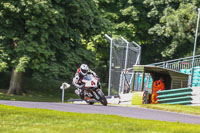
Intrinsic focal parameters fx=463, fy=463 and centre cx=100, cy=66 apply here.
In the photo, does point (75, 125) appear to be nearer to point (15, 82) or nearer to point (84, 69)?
point (84, 69)

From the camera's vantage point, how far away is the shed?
2236 cm

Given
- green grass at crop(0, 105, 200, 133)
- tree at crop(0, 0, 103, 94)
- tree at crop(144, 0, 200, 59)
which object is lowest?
green grass at crop(0, 105, 200, 133)

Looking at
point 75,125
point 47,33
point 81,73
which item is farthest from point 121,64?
point 75,125

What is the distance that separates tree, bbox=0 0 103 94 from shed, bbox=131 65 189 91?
27.0 ft

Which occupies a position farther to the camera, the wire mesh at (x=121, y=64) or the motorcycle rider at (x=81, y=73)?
the wire mesh at (x=121, y=64)

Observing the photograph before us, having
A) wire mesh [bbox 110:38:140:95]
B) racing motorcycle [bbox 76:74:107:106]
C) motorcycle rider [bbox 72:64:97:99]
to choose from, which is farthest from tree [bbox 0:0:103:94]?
racing motorcycle [bbox 76:74:107:106]

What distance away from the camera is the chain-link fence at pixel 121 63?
23.3m

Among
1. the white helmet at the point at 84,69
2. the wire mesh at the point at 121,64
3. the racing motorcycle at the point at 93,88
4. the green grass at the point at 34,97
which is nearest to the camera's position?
the white helmet at the point at 84,69

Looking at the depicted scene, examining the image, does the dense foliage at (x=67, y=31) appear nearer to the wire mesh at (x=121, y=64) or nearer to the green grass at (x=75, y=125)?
the wire mesh at (x=121, y=64)

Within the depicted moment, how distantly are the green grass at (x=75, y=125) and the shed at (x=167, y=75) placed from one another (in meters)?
10.8

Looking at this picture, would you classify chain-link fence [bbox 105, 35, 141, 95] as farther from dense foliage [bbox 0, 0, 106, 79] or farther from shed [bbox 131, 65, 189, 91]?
dense foliage [bbox 0, 0, 106, 79]

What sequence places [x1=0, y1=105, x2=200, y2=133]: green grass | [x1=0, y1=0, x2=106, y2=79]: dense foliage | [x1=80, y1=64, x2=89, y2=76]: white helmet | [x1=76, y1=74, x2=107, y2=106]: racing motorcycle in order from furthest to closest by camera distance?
[x1=0, y1=0, x2=106, y2=79]: dense foliage → [x1=76, y1=74, x2=107, y2=106]: racing motorcycle → [x1=80, y1=64, x2=89, y2=76]: white helmet → [x1=0, y1=105, x2=200, y2=133]: green grass

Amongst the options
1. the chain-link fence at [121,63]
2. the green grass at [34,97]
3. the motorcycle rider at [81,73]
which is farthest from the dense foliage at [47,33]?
the motorcycle rider at [81,73]

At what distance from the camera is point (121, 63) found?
2355cm
